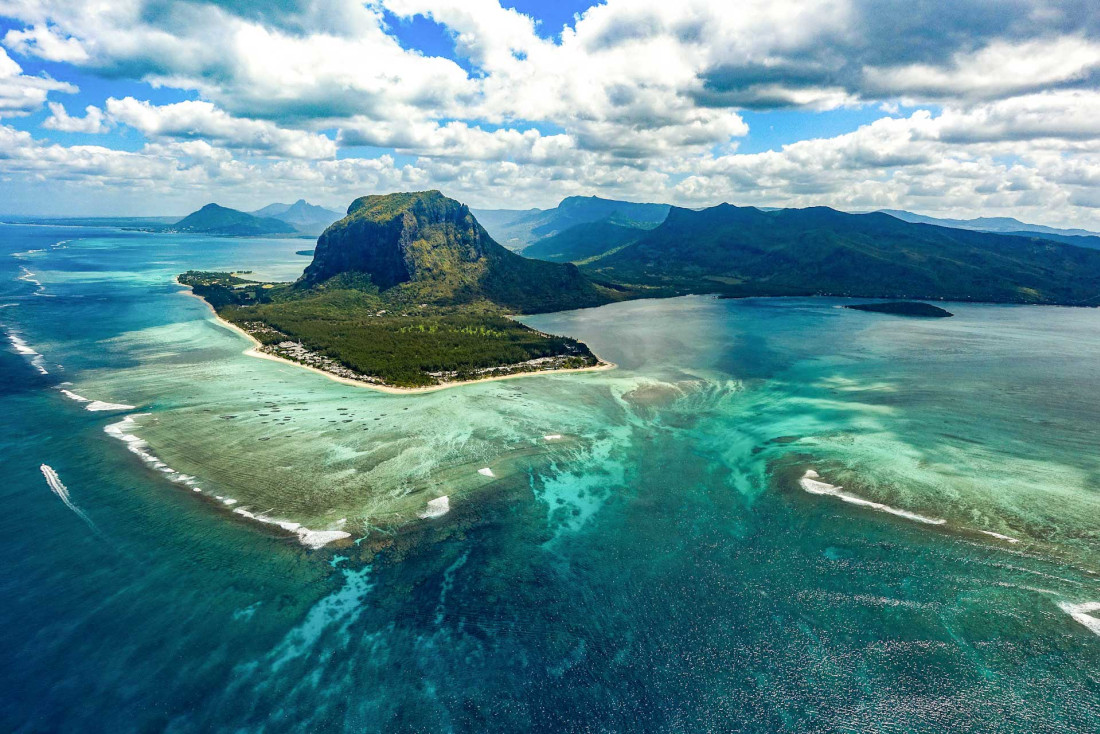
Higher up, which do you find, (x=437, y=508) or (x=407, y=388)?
(x=407, y=388)

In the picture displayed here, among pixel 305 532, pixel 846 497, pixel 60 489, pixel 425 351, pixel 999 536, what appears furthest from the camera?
pixel 425 351

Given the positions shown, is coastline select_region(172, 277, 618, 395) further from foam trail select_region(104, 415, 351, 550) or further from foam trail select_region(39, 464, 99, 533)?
foam trail select_region(39, 464, 99, 533)

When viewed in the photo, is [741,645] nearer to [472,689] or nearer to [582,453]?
[472,689]

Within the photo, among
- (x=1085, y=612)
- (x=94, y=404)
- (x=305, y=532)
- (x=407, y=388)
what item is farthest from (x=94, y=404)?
(x=1085, y=612)

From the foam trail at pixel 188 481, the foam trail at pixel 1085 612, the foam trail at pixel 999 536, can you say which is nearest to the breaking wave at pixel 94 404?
the foam trail at pixel 188 481

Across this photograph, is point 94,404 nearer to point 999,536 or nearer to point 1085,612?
point 999,536

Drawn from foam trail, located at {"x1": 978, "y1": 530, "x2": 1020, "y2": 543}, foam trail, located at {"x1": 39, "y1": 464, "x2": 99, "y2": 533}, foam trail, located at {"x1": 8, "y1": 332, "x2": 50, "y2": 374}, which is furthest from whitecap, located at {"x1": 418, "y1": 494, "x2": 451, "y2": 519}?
foam trail, located at {"x1": 8, "y1": 332, "x2": 50, "y2": 374}

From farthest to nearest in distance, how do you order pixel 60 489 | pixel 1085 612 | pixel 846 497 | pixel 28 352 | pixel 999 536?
pixel 28 352 < pixel 846 497 < pixel 60 489 < pixel 999 536 < pixel 1085 612
